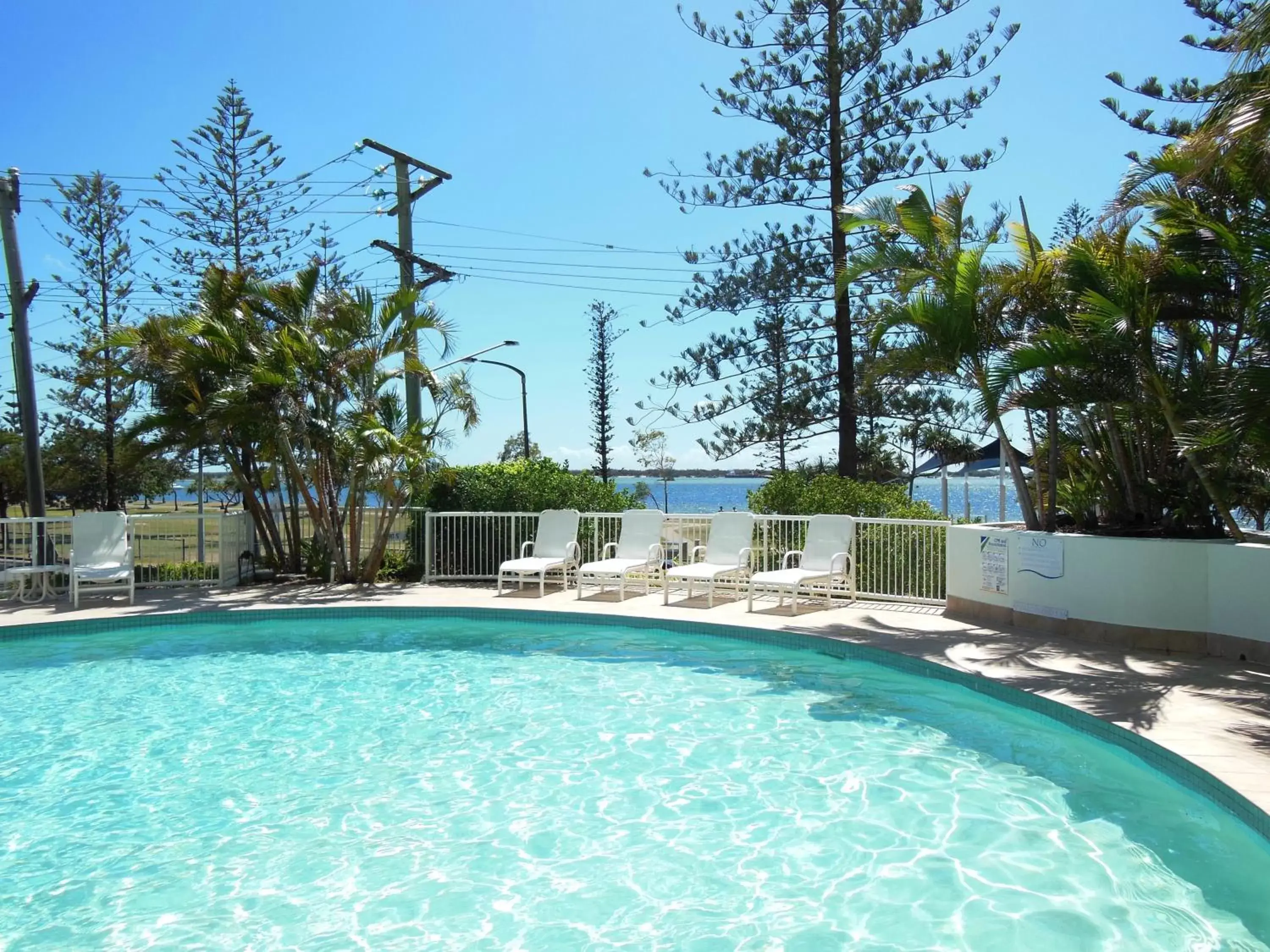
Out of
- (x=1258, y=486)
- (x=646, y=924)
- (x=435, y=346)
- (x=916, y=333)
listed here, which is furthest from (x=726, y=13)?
(x=646, y=924)

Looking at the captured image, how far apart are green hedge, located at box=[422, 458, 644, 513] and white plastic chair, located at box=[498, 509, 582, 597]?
4.17 feet

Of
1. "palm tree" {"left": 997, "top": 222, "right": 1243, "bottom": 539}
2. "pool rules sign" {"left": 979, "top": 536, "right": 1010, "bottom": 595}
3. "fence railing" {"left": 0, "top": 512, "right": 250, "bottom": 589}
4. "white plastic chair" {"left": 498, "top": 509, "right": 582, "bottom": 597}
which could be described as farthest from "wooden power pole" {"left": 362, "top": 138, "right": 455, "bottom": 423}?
"palm tree" {"left": 997, "top": 222, "right": 1243, "bottom": 539}

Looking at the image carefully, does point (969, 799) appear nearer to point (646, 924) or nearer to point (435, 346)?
point (646, 924)

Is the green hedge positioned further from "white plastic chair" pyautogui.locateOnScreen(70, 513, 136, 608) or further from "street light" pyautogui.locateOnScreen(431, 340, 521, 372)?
"street light" pyautogui.locateOnScreen(431, 340, 521, 372)

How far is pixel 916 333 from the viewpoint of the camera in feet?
28.6

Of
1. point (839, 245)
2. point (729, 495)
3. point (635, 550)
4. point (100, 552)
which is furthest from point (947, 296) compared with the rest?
point (729, 495)

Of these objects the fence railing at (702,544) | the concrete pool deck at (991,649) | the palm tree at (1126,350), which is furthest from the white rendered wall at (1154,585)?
the fence railing at (702,544)

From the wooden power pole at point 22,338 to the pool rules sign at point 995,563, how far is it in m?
11.3

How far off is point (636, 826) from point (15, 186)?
12.6 meters

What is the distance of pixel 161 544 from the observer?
468 inches

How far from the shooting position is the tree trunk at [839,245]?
55.4 ft

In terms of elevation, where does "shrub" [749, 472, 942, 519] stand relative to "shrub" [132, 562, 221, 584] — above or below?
above

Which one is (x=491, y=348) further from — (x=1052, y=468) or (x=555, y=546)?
(x=1052, y=468)

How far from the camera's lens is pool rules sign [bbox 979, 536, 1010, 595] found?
822 cm
